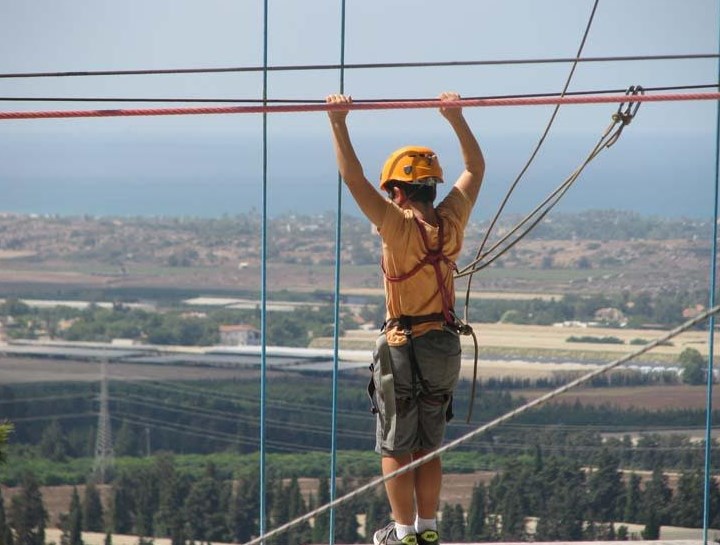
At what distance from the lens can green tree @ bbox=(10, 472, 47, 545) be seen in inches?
2202

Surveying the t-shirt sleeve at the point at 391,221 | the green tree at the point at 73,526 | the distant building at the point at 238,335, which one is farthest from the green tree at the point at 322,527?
the distant building at the point at 238,335

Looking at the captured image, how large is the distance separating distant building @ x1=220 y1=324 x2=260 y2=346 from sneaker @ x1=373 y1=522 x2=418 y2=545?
9682 cm

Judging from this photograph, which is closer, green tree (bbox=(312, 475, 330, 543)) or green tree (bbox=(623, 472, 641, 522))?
green tree (bbox=(312, 475, 330, 543))

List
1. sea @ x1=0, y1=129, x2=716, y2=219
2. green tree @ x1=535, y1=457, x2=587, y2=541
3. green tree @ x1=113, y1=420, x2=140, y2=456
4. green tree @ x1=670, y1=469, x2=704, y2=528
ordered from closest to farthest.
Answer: green tree @ x1=670, y1=469, x2=704, y2=528 < green tree @ x1=535, y1=457, x2=587, y2=541 < green tree @ x1=113, y1=420, x2=140, y2=456 < sea @ x1=0, y1=129, x2=716, y2=219

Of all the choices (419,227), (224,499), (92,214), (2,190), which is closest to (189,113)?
(419,227)

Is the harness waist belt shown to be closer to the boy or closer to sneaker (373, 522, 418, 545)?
the boy

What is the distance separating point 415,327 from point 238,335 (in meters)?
99.6

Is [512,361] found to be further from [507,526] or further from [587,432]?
[507,526]

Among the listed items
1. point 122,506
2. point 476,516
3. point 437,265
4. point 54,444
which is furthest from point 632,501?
point 437,265

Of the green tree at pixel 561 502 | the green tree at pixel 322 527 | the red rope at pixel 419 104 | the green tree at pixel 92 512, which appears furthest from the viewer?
the green tree at pixel 92 512

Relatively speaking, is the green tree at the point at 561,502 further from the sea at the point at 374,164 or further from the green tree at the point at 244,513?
the sea at the point at 374,164

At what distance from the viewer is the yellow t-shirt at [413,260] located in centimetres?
587

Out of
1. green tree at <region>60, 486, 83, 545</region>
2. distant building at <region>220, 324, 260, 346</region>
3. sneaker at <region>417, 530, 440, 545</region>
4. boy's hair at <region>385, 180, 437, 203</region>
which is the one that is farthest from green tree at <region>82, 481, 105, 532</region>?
boy's hair at <region>385, 180, 437, 203</region>

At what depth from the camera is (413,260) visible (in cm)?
593
